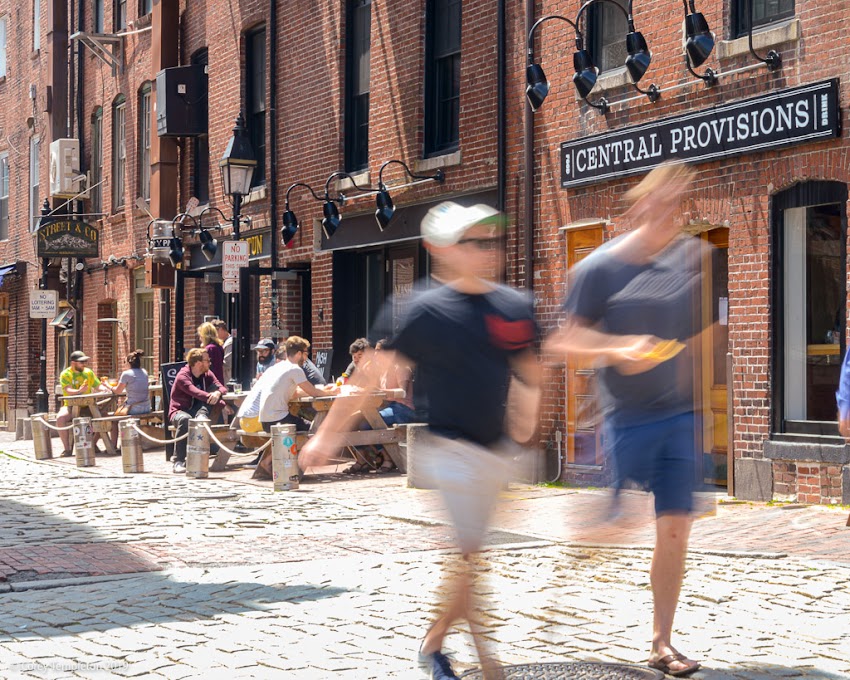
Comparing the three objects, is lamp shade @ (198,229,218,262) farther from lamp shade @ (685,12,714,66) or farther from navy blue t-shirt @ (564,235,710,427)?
navy blue t-shirt @ (564,235,710,427)

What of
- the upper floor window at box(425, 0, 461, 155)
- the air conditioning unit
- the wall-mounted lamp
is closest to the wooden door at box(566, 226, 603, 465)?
the upper floor window at box(425, 0, 461, 155)

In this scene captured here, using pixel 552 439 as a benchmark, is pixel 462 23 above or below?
above

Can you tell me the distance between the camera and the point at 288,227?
1888cm

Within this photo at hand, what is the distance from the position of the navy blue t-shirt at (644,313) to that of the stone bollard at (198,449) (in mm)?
9919

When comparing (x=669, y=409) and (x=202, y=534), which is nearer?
(x=669, y=409)

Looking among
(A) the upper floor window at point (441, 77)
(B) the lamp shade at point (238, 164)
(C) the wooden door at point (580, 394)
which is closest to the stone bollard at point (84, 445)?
(B) the lamp shade at point (238, 164)

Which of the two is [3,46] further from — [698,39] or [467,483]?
[467,483]

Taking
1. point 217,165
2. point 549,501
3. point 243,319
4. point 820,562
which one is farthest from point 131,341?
point 820,562

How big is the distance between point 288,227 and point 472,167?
13.7 ft

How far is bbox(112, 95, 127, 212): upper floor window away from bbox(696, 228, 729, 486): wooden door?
16.4 metres

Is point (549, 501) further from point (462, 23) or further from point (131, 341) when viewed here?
point (131, 341)

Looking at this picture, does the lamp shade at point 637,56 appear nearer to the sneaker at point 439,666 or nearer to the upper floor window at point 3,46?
the sneaker at point 439,666

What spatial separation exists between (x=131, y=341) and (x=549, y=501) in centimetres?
1499

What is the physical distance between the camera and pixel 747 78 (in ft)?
38.7
